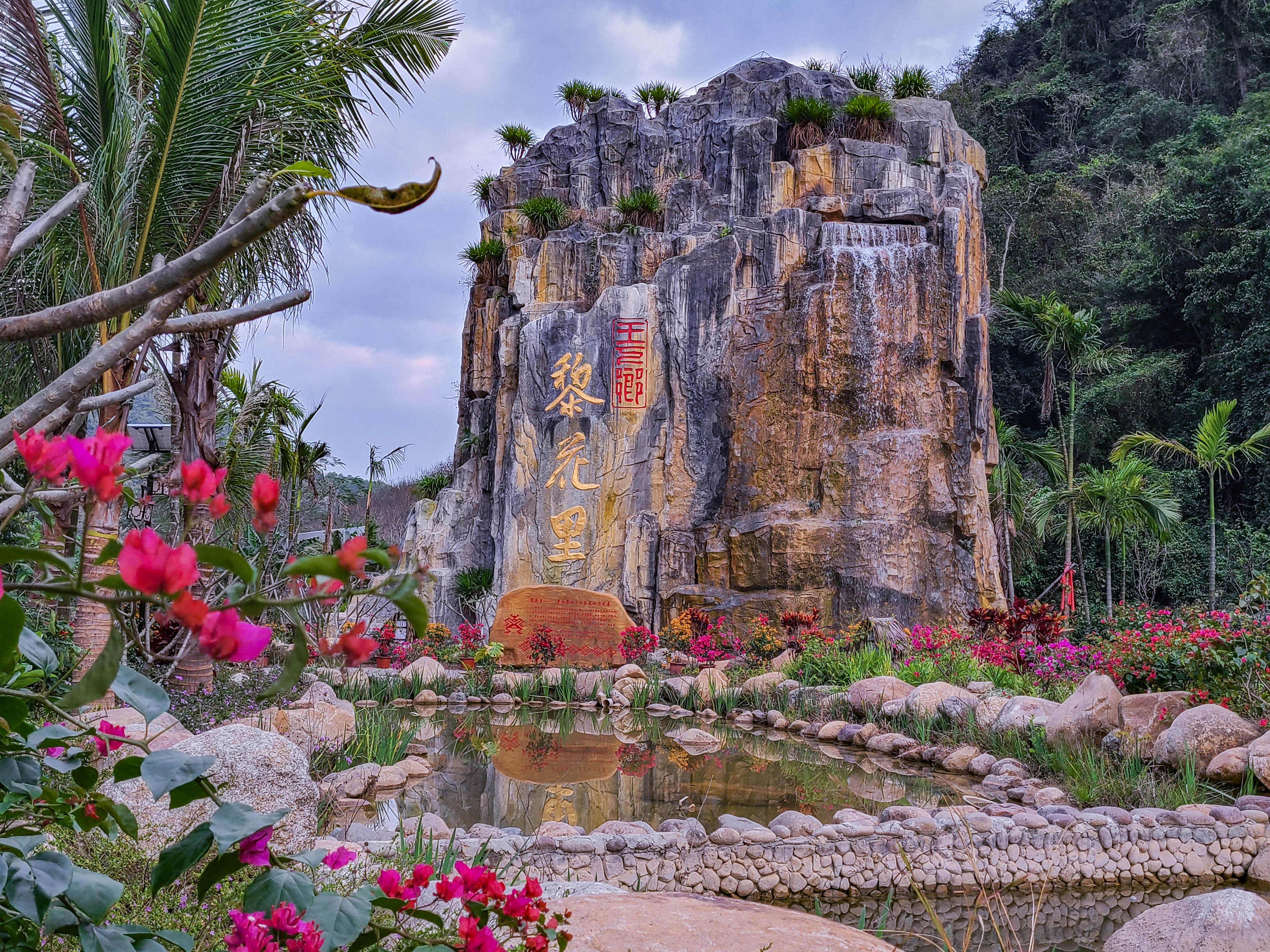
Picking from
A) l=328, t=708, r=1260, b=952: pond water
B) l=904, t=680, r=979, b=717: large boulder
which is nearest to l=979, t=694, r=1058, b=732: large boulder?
l=904, t=680, r=979, b=717: large boulder

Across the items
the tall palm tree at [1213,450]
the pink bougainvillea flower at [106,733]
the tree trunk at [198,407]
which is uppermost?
the tall palm tree at [1213,450]

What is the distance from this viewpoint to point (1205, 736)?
510 cm

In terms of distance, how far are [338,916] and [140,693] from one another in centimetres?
29

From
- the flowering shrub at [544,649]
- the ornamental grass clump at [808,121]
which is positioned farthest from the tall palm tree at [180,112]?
the ornamental grass clump at [808,121]

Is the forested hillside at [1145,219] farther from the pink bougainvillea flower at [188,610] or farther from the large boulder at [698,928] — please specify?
the pink bougainvillea flower at [188,610]

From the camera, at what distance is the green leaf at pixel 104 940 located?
87 centimetres

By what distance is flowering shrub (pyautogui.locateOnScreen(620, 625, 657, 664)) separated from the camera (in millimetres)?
10773

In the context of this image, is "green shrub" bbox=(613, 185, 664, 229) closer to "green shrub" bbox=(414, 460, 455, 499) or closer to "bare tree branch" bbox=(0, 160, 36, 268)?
"green shrub" bbox=(414, 460, 455, 499)

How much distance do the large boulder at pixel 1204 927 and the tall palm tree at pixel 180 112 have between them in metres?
4.60

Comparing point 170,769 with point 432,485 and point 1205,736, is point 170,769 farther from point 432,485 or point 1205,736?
point 432,485

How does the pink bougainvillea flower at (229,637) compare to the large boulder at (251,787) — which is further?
the large boulder at (251,787)

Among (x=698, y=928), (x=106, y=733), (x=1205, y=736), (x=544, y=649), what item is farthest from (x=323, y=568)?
(x=544, y=649)

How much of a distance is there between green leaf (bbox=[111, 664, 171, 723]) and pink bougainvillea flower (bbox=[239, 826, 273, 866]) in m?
0.15

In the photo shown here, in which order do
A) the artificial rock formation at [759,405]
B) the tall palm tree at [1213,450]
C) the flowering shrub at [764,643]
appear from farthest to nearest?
the tall palm tree at [1213,450] < the artificial rock formation at [759,405] < the flowering shrub at [764,643]
